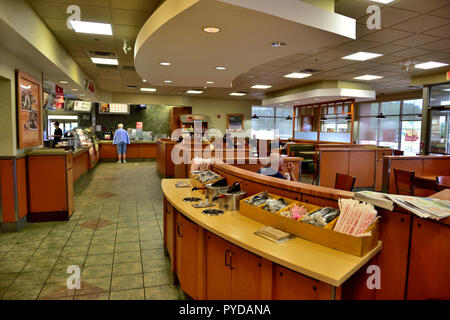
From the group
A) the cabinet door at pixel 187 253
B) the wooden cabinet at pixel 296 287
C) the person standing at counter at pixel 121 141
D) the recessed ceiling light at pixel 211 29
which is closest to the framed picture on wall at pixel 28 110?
the recessed ceiling light at pixel 211 29

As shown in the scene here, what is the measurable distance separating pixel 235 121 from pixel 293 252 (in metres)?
15.2

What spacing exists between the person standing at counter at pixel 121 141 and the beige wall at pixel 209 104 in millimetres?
2139

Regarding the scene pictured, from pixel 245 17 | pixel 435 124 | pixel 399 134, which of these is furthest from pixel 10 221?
pixel 399 134

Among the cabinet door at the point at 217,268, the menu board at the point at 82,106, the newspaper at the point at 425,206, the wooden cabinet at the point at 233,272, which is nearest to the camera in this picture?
the newspaper at the point at 425,206

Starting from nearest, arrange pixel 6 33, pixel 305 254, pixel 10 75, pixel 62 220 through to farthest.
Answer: pixel 305 254, pixel 6 33, pixel 10 75, pixel 62 220

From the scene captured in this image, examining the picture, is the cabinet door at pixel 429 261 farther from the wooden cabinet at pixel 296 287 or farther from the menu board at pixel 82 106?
the menu board at pixel 82 106

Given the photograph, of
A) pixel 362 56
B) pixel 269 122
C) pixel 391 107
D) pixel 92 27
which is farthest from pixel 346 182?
pixel 269 122

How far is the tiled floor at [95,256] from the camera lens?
2.87 meters

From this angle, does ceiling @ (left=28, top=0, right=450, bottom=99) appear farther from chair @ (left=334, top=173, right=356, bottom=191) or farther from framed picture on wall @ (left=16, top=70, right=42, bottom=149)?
chair @ (left=334, top=173, right=356, bottom=191)

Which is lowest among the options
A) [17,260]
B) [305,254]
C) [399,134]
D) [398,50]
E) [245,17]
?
[17,260]

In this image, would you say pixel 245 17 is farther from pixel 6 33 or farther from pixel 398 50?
pixel 398 50

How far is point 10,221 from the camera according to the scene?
4.46 m

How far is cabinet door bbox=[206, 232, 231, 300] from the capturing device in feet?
6.93
